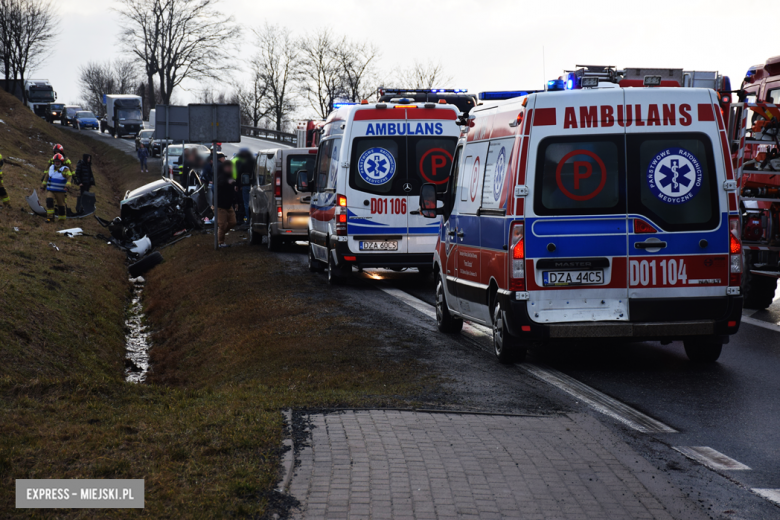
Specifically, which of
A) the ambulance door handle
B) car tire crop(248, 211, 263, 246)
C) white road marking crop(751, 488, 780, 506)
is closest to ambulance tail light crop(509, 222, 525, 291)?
the ambulance door handle

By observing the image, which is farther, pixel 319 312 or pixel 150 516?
pixel 319 312

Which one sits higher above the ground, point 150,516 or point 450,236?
point 450,236

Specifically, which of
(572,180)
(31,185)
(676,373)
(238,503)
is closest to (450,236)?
(572,180)

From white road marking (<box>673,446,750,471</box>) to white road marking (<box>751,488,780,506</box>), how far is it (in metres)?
0.38

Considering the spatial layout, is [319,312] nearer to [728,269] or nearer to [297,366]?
[297,366]

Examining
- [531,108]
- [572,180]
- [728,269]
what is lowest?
[728,269]

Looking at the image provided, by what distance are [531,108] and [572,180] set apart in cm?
71

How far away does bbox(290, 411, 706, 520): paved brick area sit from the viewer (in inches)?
183

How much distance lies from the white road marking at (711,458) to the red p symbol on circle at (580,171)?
2.75 m

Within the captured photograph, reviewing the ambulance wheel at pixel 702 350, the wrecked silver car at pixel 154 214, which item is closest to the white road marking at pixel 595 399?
the ambulance wheel at pixel 702 350

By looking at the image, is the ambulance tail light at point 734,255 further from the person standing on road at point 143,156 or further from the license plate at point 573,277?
the person standing on road at point 143,156

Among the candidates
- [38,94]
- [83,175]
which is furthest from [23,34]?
[83,175]

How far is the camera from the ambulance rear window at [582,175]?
789 centimetres

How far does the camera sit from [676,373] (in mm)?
8188
